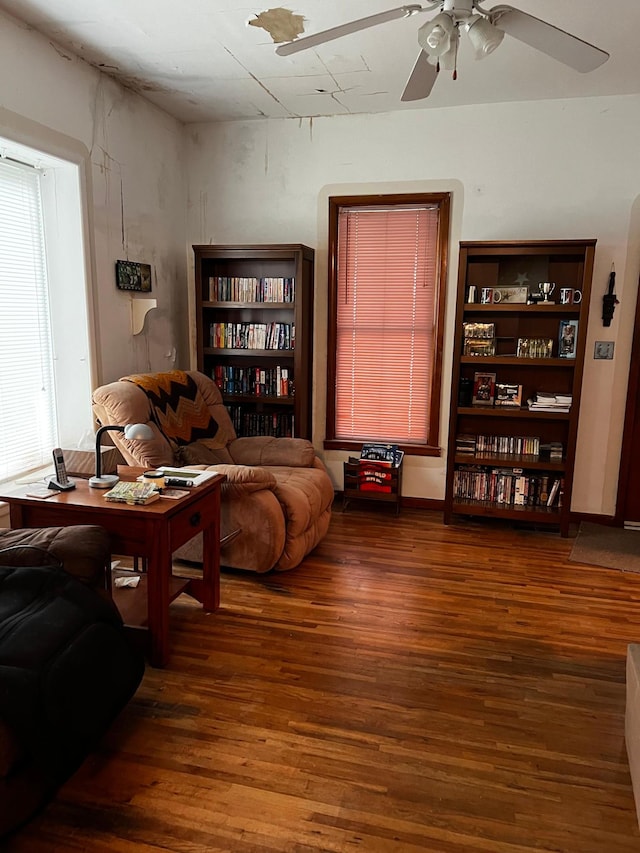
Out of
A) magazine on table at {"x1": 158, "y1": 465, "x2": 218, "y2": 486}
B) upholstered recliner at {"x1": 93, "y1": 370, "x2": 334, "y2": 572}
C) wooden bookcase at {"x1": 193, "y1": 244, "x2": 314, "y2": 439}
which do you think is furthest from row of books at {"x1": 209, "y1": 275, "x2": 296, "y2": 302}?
magazine on table at {"x1": 158, "y1": 465, "x2": 218, "y2": 486}

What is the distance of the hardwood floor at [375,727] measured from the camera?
172 cm

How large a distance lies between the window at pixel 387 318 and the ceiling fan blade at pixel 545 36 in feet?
6.85

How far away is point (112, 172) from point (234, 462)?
193 cm

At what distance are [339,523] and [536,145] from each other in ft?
9.34

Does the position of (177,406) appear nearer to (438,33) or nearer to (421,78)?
(421,78)

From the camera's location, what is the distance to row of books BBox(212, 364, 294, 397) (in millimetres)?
4441

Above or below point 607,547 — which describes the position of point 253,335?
above

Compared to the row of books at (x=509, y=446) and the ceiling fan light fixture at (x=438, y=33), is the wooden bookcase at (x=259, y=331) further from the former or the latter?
the ceiling fan light fixture at (x=438, y=33)

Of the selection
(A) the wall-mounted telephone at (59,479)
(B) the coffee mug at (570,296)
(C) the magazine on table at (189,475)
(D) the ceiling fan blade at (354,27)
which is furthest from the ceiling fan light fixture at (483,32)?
(A) the wall-mounted telephone at (59,479)

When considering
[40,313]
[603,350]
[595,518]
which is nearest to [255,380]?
[40,313]

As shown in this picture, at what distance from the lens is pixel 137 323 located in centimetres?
397

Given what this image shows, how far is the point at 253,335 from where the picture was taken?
4.41m

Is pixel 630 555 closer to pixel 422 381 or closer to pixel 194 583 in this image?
pixel 422 381

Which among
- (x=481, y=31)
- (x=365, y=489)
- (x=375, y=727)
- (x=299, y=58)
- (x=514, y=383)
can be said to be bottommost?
(x=375, y=727)
